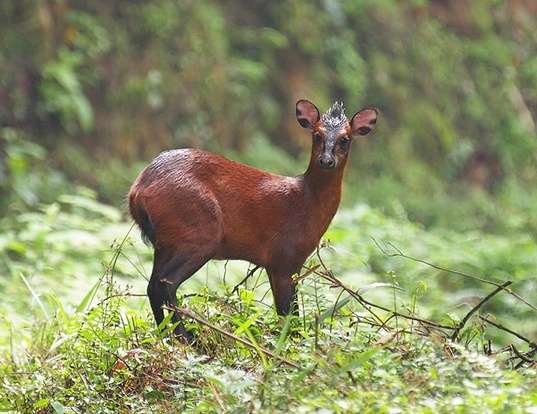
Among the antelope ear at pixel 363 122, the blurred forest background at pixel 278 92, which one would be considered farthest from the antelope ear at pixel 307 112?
the blurred forest background at pixel 278 92

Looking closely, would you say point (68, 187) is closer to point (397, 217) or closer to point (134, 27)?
point (134, 27)

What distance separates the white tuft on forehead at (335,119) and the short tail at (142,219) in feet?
3.37

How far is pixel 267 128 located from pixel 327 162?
9022mm

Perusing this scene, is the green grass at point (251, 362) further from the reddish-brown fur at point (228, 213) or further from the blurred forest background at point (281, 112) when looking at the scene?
the blurred forest background at point (281, 112)

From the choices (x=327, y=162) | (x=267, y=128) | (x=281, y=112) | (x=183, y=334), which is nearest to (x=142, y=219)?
(x=183, y=334)

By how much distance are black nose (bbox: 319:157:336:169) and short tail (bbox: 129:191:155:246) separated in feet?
3.00

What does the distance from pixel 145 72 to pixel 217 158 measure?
24.6 feet

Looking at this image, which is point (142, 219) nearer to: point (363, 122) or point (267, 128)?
point (363, 122)

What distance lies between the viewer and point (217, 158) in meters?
5.88

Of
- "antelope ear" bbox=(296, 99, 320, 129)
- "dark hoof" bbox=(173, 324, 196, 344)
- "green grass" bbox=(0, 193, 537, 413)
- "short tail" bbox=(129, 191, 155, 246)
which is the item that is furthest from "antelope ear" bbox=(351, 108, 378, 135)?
"dark hoof" bbox=(173, 324, 196, 344)

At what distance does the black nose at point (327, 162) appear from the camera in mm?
5566

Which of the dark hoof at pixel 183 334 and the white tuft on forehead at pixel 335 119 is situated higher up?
the white tuft on forehead at pixel 335 119

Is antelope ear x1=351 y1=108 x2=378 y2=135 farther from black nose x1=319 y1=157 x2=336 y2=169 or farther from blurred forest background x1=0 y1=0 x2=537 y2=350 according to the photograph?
blurred forest background x1=0 y1=0 x2=537 y2=350

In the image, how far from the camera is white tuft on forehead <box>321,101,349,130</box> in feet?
18.6
